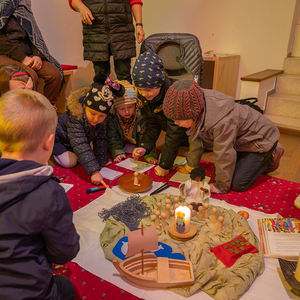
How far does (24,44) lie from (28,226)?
194cm

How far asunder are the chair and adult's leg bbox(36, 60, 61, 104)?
85cm

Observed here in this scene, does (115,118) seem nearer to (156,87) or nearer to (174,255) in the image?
(156,87)

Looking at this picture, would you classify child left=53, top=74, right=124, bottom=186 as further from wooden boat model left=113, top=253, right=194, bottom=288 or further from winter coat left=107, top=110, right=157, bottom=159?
wooden boat model left=113, top=253, right=194, bottom=288

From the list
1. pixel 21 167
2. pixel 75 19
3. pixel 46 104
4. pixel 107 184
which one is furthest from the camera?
pixel 75 19

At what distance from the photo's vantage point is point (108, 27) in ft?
7.22

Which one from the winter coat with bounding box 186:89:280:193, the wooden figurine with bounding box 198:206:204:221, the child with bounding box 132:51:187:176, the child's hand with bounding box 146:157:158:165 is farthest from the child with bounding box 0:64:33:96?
the wooden figurine with bounding box 198:206:204:221

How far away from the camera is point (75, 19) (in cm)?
333

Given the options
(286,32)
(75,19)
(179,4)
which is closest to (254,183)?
(286,32)

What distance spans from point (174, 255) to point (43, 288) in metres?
0.54

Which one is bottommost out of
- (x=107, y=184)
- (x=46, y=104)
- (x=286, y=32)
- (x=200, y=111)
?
(x=107, y=184)

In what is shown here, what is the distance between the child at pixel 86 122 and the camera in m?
1.71

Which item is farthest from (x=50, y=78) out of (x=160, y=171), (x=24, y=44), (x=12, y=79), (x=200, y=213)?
(x=200, y=213)

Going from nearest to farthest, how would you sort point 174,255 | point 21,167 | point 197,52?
point 21,167 < point 174,255 < point 197,52

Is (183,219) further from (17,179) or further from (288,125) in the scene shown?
(288,125)
